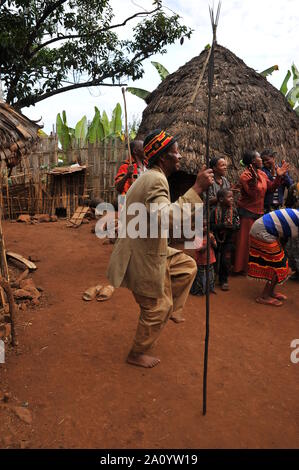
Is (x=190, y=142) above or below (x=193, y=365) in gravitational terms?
above

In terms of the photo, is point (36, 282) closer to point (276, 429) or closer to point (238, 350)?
point (238, 350)

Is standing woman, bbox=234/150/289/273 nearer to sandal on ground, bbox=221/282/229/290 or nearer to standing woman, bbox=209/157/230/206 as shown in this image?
standing woman, bbox=209/157/230/206

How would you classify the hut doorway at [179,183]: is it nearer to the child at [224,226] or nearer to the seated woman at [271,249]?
the child at [224,226]

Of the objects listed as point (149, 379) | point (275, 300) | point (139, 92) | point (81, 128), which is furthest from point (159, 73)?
point (149, 379)

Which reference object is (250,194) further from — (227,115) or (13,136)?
(13,136)

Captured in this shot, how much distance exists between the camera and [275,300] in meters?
4.80

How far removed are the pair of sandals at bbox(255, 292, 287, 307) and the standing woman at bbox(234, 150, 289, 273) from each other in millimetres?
925

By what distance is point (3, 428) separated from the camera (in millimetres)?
2516

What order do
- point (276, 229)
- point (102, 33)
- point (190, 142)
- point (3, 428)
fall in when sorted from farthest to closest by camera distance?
point (102, 33) → point (190, 142) → point (276, 229) → point (3, 428)

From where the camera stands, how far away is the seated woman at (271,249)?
4.18 m

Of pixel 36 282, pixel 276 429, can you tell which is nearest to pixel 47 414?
pixel 276 429

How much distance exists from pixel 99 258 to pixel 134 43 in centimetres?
729

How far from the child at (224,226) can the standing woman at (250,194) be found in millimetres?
199

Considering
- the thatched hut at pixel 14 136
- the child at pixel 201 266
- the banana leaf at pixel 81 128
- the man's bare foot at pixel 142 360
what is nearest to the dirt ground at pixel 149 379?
the man's bare foot at pixel 142 360
